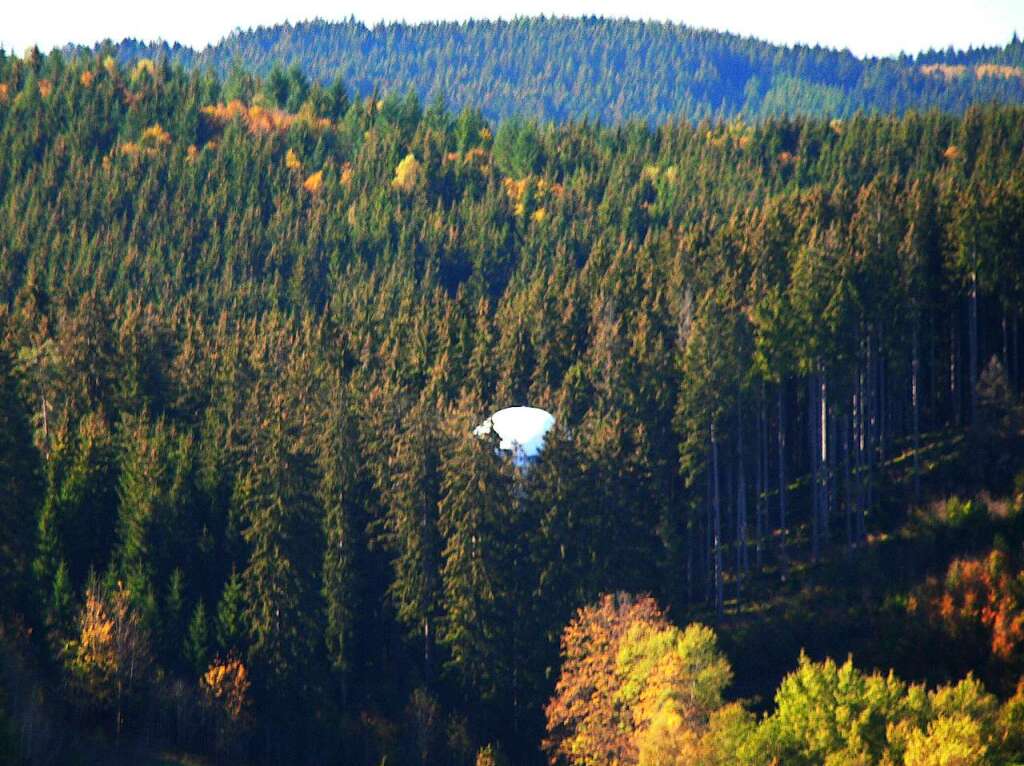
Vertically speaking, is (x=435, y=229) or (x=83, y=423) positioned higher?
(x=435, y=229)

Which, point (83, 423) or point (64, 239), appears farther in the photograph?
point (64, 239)

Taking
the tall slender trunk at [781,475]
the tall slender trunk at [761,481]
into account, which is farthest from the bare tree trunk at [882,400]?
the tall slender trunk at [761,481]

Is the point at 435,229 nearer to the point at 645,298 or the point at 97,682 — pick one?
the point at 645,298

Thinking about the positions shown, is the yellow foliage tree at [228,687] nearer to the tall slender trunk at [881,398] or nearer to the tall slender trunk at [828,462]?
the tall slender trunk at [828,462]

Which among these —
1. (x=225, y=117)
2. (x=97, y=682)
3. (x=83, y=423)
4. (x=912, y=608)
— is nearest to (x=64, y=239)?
(x=225, y=117)

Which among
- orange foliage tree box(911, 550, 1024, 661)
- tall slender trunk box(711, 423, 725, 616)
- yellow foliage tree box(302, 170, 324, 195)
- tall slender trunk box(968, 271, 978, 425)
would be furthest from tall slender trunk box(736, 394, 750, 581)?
yellow foliage tree box(302, 170, 324, 195)

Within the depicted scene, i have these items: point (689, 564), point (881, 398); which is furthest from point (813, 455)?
point (689, 564)
